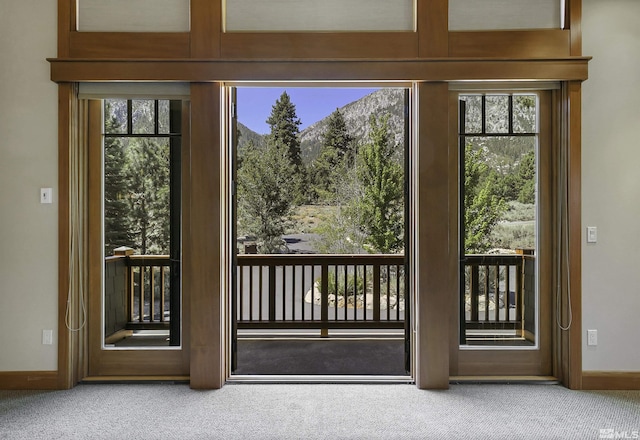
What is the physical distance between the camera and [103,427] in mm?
2416

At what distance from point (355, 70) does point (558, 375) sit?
275cm

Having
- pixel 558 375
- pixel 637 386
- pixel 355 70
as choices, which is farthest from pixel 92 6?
pixel 637 386

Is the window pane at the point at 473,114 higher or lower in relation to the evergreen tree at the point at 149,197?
higher

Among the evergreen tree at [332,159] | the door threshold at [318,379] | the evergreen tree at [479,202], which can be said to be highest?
the evergreen tree at [332,159]

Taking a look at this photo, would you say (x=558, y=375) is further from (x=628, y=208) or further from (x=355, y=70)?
(x=355, y=70)

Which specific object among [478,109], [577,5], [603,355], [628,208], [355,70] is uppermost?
[577,5]

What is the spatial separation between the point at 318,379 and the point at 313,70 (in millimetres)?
2331

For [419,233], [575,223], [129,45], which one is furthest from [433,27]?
[129,45]

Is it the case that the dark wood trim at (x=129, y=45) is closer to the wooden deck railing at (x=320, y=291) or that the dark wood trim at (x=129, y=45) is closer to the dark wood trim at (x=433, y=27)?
the dark wood trim at (x=433, y=27)

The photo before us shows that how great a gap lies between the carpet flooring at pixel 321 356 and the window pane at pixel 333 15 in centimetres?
274

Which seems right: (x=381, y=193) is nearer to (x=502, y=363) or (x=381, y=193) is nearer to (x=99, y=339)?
(x=502, y=363)

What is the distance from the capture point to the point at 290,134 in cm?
480

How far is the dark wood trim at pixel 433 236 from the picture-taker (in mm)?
2939

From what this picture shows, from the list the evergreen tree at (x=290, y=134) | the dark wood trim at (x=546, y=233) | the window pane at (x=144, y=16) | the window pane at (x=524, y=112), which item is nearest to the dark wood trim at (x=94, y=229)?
the window pane at (x=144, y=16)
